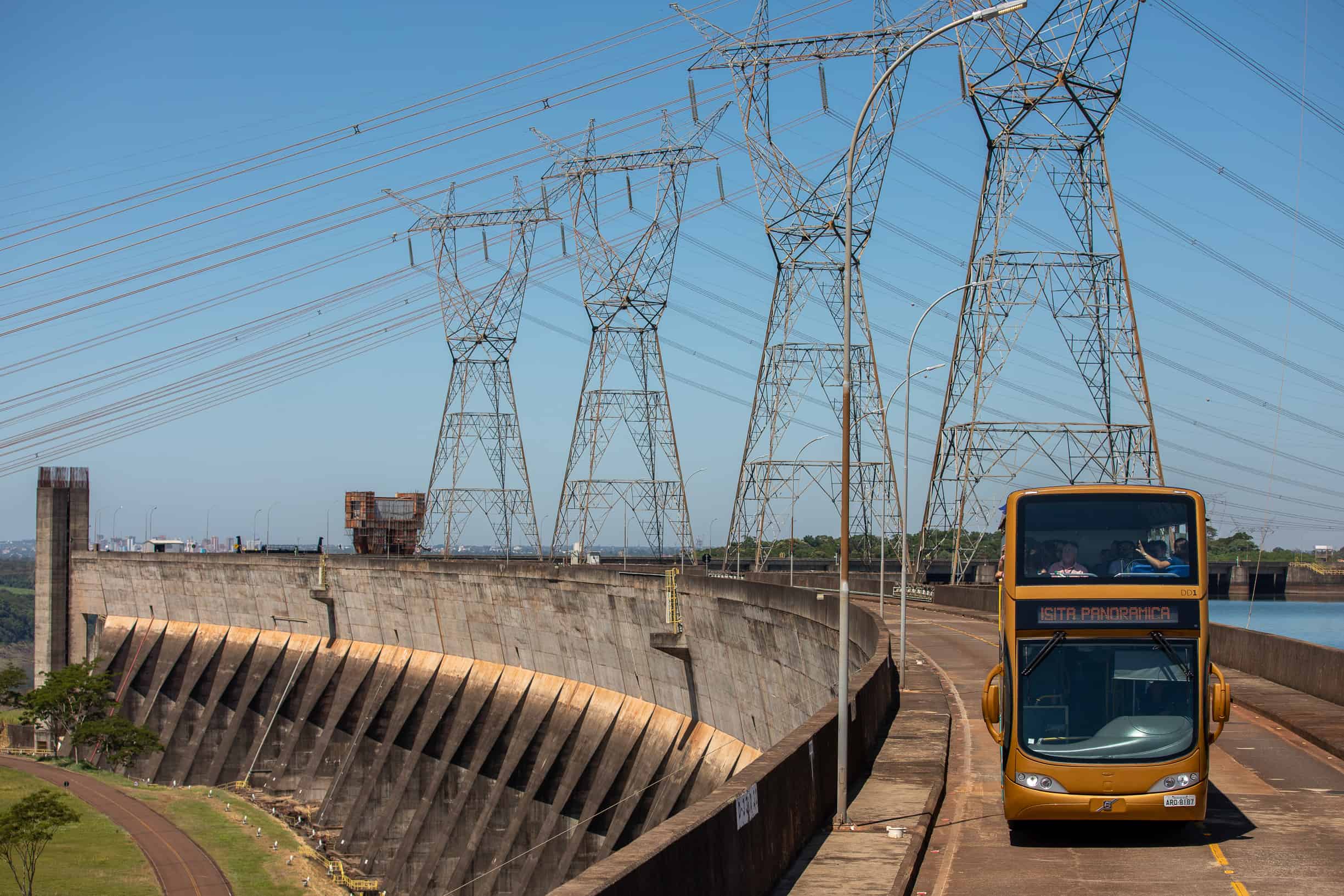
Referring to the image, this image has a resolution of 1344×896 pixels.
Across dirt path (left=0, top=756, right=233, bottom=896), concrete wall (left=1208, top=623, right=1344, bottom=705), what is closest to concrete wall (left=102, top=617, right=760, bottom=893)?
dirt path (left=0, top=756, right=233, bottom=896)

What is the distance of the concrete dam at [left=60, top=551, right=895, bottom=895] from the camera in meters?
20.5

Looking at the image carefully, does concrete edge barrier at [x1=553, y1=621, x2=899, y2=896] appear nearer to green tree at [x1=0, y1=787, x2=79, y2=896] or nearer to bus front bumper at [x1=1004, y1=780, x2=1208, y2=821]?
bus front bumper at [x1=1004, y1=780, x2=1208, y2=821]

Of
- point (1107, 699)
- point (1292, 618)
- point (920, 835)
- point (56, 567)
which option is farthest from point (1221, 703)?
point (56, 567)

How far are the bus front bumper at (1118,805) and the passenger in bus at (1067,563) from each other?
2418 millimetres

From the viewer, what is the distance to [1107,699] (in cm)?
1395

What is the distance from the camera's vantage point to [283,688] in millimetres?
72312

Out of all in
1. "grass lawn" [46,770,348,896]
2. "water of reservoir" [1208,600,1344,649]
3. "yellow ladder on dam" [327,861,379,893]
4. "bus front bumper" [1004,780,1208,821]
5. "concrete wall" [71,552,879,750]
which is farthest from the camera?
"water of reservoir" [1208,600,1344,649]

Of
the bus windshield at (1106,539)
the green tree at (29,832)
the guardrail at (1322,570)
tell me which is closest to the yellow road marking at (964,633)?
the bus windshield at (1106,539)

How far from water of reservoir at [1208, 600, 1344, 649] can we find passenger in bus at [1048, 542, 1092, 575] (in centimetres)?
2541

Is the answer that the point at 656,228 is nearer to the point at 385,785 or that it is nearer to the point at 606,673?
the point at 606,673

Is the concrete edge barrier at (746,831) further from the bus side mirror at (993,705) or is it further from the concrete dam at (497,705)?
the bus side mirror at (993,705)

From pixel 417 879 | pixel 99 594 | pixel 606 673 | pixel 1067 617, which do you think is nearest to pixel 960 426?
pixel 606 673

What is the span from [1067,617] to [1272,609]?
77.4 meters

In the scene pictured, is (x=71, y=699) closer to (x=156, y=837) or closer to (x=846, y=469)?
(x=156, y=837)
